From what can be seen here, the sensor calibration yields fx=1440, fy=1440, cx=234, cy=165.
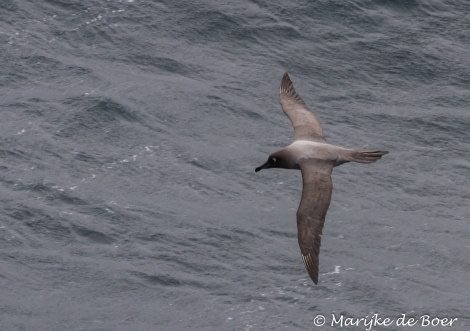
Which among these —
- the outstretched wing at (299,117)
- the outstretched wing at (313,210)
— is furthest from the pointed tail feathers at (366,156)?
the outstretched wing at (299,117)

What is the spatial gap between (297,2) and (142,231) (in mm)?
12683

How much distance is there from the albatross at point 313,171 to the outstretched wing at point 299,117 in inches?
2.7

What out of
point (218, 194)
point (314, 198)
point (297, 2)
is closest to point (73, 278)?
point (218, 194)

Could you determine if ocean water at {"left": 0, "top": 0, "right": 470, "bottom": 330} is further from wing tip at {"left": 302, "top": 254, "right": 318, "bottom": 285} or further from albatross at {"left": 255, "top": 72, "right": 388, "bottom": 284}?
wing tip at {"left": 302, "top": 254, "right": 318, "bottom": 285}

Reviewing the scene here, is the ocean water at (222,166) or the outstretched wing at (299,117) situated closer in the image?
the outstretched wing at (299,117)

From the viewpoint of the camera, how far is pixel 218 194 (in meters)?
46.9

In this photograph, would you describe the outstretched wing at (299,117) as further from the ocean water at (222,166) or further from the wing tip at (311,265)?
the ocean water at (222,166)

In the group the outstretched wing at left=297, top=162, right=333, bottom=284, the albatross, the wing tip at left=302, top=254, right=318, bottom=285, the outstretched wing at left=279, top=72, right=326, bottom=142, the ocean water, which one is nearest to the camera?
the wing tip at left=302, top=254, right=318, bottom=285

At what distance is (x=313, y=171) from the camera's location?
3350 centimetres

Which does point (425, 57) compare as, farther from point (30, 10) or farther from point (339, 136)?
point (30, 10)

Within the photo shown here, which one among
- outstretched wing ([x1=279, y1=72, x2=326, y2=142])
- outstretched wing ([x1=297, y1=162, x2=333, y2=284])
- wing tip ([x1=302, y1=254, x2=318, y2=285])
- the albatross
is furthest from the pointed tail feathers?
wing tip ([x1=302, y1=254, x2=318, y2=285])

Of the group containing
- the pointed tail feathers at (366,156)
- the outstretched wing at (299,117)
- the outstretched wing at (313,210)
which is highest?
the pointed tail feathers at (366,156)

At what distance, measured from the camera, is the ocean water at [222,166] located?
141ft

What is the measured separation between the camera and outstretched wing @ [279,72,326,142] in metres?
35.7
